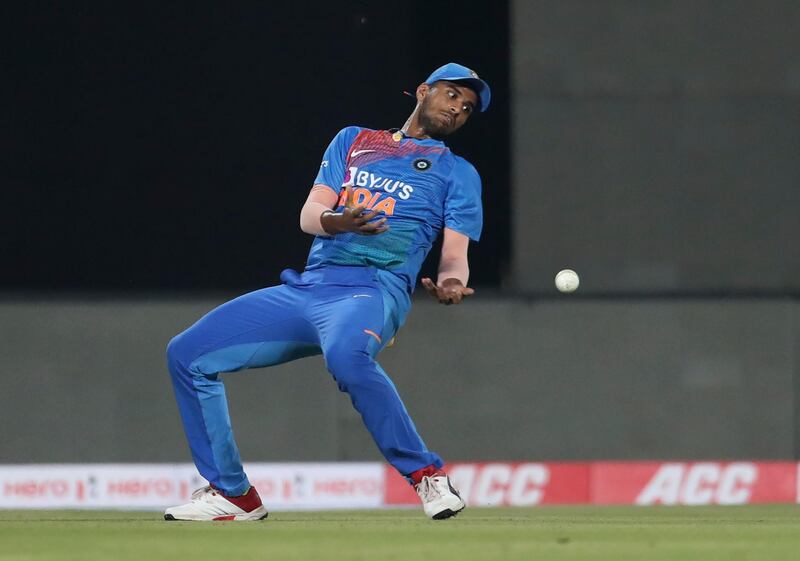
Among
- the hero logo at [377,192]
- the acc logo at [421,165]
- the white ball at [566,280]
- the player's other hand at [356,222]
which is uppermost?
the acc logo at [421,165]

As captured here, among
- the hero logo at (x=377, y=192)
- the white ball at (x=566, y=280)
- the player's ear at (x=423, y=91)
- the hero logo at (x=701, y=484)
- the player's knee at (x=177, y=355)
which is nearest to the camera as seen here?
the player's knee at (x=177, y=355)

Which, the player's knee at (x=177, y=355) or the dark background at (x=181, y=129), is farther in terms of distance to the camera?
the dark background at (x=181, y=129)

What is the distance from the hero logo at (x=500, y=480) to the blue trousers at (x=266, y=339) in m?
3.62

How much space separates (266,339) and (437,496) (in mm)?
706

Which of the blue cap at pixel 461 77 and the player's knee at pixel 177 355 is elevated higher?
the blue cap at pixel 461 77

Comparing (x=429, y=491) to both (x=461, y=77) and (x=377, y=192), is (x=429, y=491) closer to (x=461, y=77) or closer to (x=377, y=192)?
(x=377, y=192)

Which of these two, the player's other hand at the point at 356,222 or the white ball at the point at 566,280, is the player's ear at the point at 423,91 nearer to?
the player's other hand at the point at 356,222

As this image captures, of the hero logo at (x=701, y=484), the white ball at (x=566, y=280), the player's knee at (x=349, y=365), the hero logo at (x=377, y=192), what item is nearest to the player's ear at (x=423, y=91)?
the hero logo at (x=377, y=192)

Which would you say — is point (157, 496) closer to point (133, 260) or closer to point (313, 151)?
point (133, 260)

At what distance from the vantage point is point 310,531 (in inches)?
170

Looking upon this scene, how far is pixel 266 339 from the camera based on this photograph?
4906 millimetres

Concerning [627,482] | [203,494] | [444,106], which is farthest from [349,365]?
[627,482]

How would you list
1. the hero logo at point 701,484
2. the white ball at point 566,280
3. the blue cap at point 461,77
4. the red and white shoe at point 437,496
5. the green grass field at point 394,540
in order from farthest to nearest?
1. the hero logo at point 701,484
2. the white ball at point 566,280
3. the blue cap at point 461,77
4. the red and white shoe at point 437,496
5. the green grass field at point 394,540

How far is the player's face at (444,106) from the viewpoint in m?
5.17
